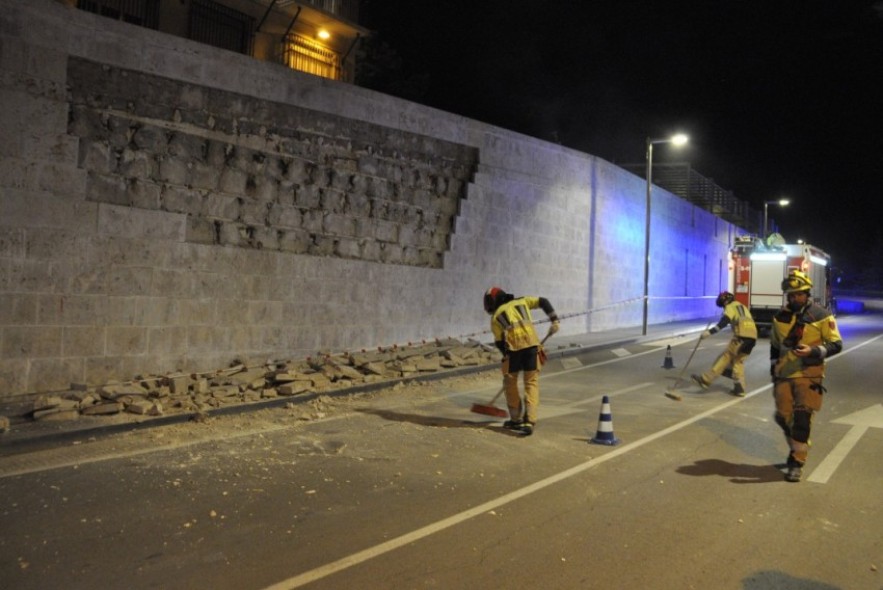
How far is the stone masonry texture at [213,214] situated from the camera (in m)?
9.27

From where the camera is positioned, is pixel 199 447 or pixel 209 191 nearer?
pixel 199 447

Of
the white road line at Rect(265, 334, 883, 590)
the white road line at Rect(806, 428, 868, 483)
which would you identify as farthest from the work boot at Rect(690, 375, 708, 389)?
the white road line at Rect(265, 334, 883, 590)

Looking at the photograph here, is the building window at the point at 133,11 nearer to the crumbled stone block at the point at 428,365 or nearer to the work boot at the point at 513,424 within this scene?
the crumbled stone block at the point at 428,365

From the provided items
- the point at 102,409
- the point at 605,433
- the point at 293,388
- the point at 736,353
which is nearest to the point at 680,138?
the point at 736,353

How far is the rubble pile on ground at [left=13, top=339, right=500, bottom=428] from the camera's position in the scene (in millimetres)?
8227

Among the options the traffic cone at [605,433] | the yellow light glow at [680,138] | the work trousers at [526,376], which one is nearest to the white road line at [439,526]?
the traffic cone at [605,433]

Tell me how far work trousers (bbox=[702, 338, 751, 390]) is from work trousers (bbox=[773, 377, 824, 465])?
4.95 metres

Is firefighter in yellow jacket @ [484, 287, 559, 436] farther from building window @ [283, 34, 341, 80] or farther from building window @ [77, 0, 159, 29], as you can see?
building window @ [283, 34, 341, 80]

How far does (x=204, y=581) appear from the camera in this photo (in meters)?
3.97

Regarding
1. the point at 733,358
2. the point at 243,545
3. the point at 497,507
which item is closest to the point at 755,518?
the point at 497,507

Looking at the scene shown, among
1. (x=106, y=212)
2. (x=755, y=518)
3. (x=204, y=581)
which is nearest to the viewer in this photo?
(x=204, y=581)

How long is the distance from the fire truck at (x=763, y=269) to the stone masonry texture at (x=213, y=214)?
912 centimetres

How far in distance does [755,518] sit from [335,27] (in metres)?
20.1

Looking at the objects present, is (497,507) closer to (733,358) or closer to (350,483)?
(350,483)
